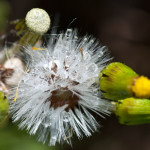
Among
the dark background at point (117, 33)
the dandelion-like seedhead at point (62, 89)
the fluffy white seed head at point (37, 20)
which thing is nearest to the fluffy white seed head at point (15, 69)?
the dandelion-like seedhead at point (62, 89)

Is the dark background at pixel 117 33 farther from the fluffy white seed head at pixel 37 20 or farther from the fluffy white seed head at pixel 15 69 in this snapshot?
the fluffy white seed head at pixel 37 20

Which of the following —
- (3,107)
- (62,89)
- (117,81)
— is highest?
(117,81)

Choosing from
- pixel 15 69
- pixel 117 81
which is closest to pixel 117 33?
pixel 15 69

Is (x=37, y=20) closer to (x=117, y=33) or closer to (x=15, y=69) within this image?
(x=15, y=69)

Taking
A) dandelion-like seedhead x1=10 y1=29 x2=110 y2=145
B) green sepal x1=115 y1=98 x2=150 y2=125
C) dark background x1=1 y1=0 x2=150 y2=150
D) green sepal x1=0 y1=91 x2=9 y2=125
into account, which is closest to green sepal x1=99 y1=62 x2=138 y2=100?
green sepal x1=115 y1=98 x2=150 y2=125

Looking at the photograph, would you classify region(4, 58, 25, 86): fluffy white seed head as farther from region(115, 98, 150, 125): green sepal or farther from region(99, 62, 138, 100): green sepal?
region(115, 98, 150, 125): green sepal
